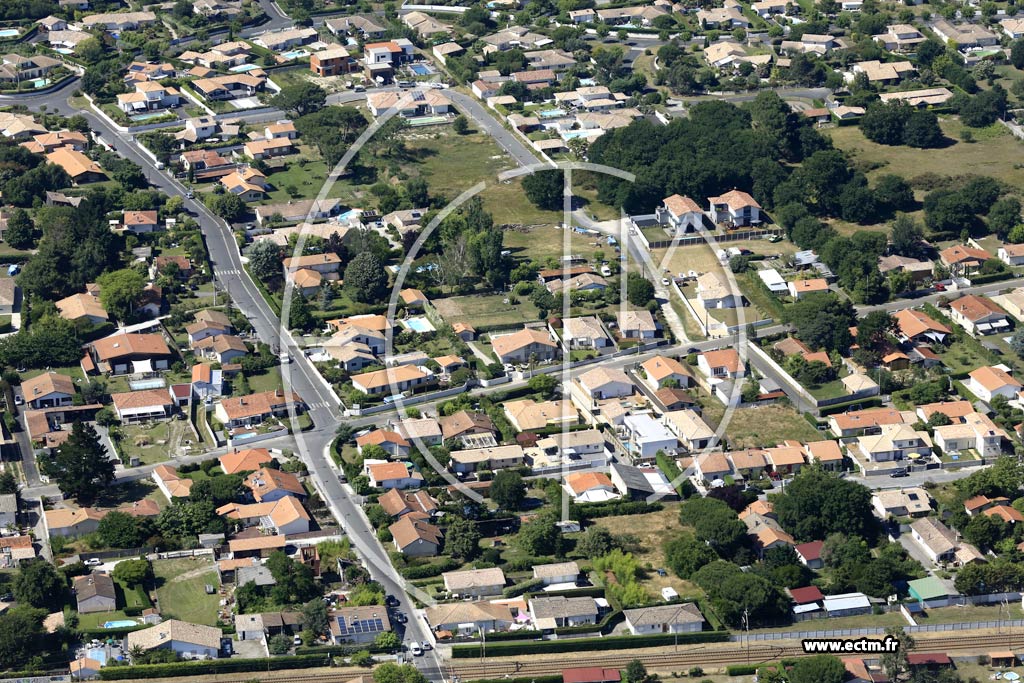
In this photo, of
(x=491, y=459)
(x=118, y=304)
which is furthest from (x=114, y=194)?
(x=491, y=459)

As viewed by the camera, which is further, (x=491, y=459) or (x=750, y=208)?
(x=750, y=208)

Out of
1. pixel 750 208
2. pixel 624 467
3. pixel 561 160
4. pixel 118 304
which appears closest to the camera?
pixel 624 467

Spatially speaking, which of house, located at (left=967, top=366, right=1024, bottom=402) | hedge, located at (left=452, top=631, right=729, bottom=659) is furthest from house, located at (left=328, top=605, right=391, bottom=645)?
house, located at (left=967, top=366, right=1024, bottom=402)

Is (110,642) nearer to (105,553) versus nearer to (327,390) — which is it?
(105,553)

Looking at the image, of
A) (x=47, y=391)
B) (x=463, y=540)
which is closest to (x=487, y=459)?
(x=463, y=540)

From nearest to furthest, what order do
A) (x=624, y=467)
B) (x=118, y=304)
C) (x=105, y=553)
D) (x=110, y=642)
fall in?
(x=110, y=642)
(x=105, y=553)
(x=624, y=467)
(x=118, y=304)

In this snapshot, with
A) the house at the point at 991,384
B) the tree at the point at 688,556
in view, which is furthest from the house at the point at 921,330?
the tree at the point at 688,556

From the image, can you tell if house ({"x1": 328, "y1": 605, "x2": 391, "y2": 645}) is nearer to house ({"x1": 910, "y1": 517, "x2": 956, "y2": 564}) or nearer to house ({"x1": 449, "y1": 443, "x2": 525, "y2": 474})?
house ({"x1": 449, "y1": 443, "x2": 525, "y2": 474})
